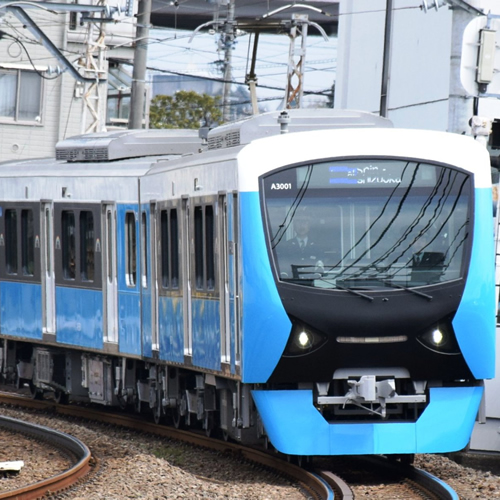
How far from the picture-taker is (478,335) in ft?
36.9

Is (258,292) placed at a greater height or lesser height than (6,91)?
lesser

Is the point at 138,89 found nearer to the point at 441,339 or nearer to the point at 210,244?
the point at 210,244

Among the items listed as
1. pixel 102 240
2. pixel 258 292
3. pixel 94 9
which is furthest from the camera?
pixel 94 9

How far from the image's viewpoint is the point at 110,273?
15445mm

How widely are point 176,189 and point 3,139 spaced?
2751cm

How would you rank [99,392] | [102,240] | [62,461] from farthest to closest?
[99,392] < [102,240] < [62,461]

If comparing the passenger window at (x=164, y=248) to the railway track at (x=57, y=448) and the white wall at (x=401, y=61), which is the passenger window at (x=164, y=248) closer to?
the railway track at (x=57, y=448)

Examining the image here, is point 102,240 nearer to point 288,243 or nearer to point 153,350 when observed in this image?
point 153,350

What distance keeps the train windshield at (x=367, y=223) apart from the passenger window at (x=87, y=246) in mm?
→ 5072

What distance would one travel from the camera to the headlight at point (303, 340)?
36.3 feet

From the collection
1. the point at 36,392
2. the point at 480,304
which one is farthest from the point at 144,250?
the point at 36,392

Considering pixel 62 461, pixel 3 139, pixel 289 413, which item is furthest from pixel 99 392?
pixel 3 139

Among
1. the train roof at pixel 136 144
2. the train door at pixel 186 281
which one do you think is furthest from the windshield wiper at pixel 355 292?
the train roof at pixel 136 144

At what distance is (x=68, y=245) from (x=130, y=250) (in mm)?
1639
